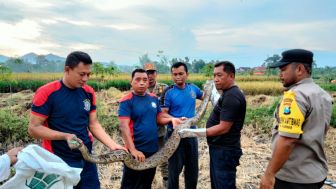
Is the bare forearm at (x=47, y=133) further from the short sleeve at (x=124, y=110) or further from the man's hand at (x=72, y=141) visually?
the short sleeve at (x=124, y=110)

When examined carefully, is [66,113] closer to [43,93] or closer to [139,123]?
[43,93]

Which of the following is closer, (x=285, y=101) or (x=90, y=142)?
(x=285, y=101)

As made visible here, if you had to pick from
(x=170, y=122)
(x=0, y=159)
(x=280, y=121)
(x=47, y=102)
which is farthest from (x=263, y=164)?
(x=0, y=159)

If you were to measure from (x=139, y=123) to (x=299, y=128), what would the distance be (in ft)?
6.83

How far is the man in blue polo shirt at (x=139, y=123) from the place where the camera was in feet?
14.3

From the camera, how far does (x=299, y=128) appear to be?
9.86 ft

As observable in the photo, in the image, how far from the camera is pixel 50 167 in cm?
295

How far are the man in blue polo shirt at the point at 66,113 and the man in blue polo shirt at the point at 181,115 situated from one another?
4.90 ft

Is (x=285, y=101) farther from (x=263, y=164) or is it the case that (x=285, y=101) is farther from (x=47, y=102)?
(x=263, y=164)

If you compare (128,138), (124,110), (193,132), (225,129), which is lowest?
(128,138)

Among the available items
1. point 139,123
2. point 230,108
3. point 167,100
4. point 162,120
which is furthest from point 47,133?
point 167,100

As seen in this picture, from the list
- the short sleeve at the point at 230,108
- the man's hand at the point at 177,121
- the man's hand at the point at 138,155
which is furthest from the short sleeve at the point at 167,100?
the short sleeve at the point at 230,108

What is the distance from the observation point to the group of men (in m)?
3.10

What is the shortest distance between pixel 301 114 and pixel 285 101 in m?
0.18
